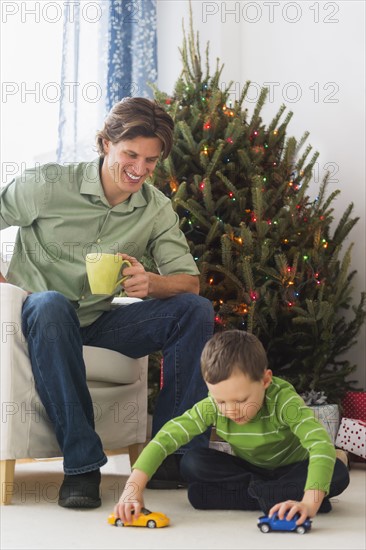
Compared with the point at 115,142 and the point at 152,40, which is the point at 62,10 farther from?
the point at 115,142

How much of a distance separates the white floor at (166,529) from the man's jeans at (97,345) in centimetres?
15

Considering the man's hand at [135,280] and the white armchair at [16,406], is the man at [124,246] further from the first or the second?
the white armchair at [16,406]

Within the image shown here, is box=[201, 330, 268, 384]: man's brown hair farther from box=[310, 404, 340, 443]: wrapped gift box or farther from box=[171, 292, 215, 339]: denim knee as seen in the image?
box=[310, 404, 340, 443]: wrapped gift box

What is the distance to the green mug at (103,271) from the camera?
2098 mm

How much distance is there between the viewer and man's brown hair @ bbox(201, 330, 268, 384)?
1.74m

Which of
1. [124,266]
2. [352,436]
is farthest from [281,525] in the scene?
[352,436]

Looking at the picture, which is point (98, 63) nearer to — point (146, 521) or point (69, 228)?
point (69, 228)

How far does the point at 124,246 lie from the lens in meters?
2.36

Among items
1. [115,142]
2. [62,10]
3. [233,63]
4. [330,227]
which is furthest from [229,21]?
[115,142]

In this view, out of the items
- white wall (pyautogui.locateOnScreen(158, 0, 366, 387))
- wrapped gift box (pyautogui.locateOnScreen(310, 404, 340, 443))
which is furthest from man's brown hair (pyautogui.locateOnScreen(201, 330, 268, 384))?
white wall (pyautogui.locateOnScreen(158, 0, 366, 387))

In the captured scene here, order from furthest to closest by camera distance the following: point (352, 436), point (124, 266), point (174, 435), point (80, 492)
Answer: point (352, 436), point (124, 266), point (80, 492), point (174, 435)

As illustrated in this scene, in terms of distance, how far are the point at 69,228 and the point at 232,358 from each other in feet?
2.58

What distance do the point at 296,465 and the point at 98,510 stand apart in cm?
47

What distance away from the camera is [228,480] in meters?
1.94
